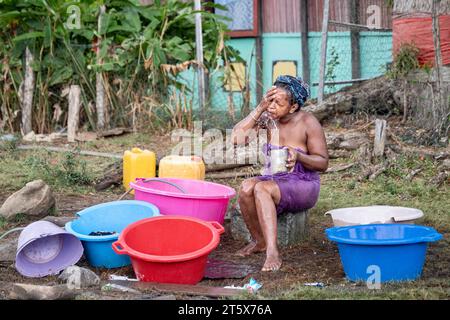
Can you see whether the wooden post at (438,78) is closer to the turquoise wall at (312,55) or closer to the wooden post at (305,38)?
the turquoise wall at (312,55)

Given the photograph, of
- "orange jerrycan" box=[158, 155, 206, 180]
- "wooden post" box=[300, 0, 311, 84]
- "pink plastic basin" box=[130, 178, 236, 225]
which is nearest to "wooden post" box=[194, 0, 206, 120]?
"wooden post" box=[300, 0, 311, 84]

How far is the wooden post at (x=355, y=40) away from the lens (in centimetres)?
1182

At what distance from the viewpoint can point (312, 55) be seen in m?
12.7

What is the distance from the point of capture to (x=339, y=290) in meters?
4.57

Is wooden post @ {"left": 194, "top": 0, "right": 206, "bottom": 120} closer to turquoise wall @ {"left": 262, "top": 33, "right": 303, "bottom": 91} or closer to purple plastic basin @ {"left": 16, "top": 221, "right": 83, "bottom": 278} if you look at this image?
turquoise wall @ {"left": 262, "top": 33, "right": 303, "bottom": 91}

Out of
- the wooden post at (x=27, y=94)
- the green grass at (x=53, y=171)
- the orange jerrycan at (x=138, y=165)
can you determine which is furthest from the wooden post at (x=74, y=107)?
the orange jerrycan at (x=138, y=165)

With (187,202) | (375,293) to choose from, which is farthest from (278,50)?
(375,293)

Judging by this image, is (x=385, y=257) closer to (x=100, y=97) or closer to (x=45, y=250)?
(x=45, y=250)

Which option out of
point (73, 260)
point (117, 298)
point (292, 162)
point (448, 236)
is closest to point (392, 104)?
point (448, 236)

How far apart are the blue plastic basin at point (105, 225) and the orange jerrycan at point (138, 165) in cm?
178

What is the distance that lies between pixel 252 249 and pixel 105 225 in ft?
3.44

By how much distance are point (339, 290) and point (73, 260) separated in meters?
1.86

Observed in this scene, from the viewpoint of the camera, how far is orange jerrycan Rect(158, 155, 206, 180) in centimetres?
721

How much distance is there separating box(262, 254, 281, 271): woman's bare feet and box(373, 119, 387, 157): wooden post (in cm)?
344
